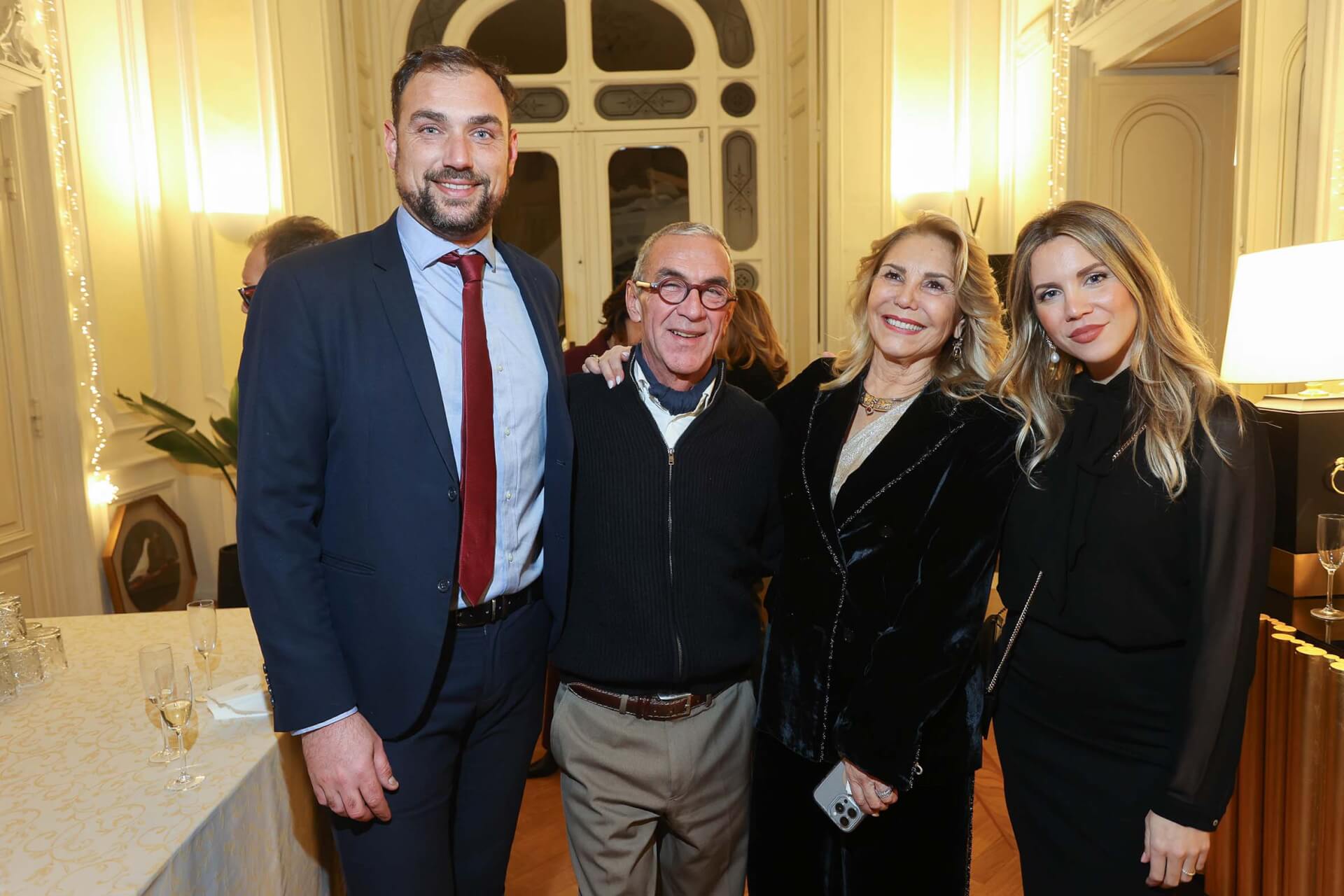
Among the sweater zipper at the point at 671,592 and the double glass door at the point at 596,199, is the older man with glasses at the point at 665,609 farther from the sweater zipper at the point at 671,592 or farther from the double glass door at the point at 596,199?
the double glass door at the point at 596,199

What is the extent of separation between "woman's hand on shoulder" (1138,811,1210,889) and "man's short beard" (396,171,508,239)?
1.51m

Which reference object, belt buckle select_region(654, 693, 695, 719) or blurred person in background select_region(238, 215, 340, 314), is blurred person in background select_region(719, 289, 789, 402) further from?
belt buckle select_region(654, 693, 695, 719)

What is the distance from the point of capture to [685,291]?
70.3 inches

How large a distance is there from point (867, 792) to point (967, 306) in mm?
942

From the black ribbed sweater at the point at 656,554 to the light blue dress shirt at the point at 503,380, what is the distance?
5.3 inches

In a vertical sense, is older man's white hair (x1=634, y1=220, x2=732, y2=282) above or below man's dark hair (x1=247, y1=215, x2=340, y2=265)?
below

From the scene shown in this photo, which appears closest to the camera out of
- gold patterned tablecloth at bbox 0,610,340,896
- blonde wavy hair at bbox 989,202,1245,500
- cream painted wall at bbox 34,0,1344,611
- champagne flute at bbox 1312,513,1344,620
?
gold patterned tablecloth at bbox 0,610,340,896

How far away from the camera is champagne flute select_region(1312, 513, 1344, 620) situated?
6.95ft

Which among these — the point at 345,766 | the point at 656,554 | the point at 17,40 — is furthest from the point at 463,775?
the point at 17,40

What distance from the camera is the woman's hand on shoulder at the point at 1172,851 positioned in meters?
1.42

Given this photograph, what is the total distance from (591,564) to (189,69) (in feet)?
15.7

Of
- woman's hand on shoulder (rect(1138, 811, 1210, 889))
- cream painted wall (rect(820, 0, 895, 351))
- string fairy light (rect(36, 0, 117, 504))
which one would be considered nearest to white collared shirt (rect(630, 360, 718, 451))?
woman's hand on shoulder (rect(1138, 811, 1210, 889))

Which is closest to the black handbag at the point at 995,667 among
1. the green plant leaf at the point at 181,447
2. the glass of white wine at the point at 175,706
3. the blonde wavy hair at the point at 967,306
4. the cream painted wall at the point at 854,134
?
the blonde wavy hair at the point at 967,306

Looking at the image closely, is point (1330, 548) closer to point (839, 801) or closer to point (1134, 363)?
point (1134, 363)
